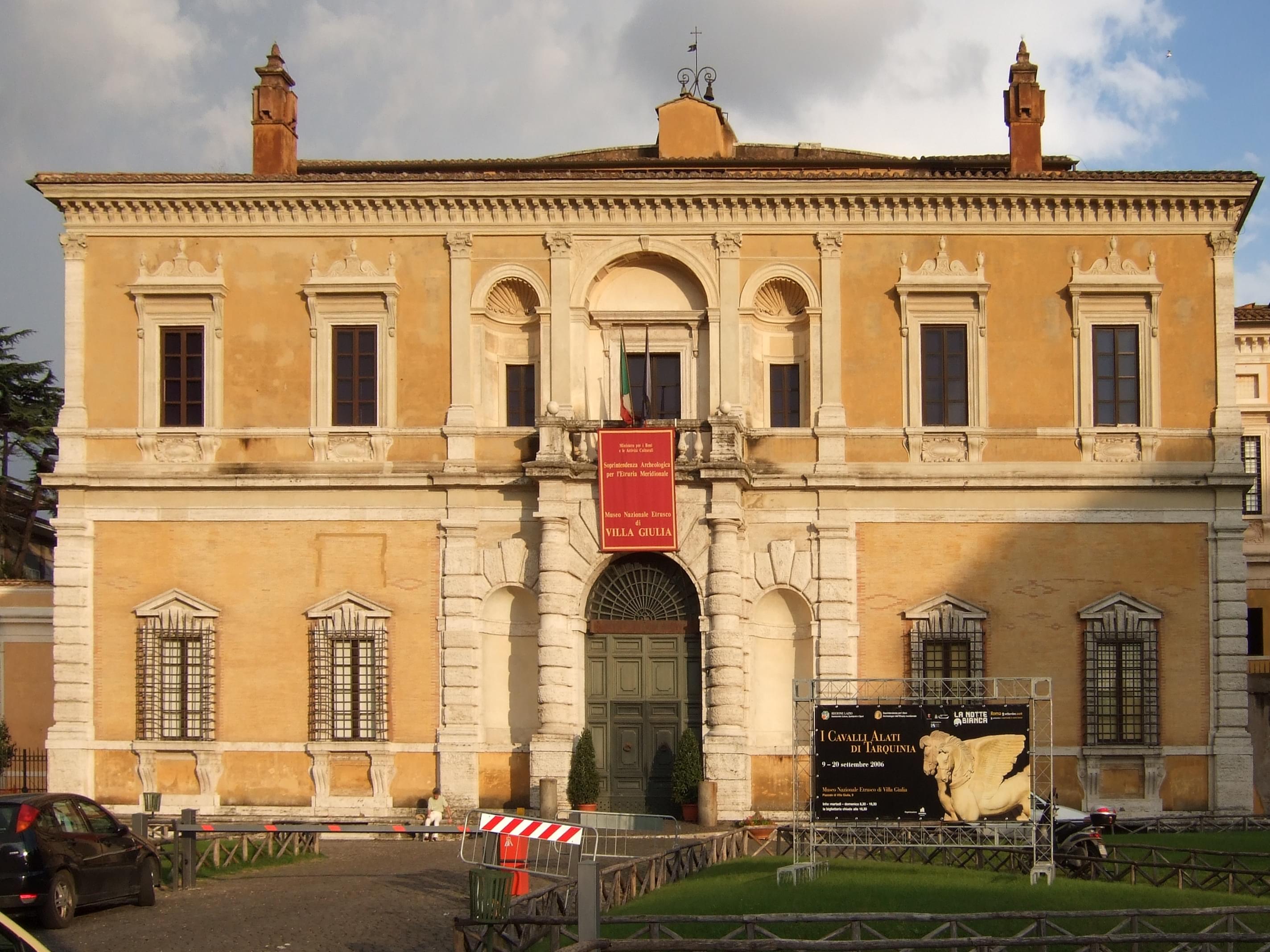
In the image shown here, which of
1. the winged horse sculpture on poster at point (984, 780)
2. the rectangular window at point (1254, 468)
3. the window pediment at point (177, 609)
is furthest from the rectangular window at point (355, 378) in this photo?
the rectangular window at point (1254, 468)

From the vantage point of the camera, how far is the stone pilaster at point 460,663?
1267 inches

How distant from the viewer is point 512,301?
34.1 metres

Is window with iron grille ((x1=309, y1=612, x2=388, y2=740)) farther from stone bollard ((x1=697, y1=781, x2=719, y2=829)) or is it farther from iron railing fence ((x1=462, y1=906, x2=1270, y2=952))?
iron railing fence ((x1=462, y1=906, x2=1270, y2=952))

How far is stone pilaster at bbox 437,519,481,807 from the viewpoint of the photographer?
32188 mm

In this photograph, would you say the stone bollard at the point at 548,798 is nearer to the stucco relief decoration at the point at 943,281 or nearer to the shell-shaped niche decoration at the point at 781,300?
the shell-shaped niche decoration at the point at 781,300

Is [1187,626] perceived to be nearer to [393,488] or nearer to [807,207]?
[807,207]

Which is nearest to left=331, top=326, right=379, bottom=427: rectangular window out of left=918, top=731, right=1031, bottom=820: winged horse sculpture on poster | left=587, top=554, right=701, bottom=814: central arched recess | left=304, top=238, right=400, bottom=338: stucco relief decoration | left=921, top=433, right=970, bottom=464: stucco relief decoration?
left=304, top=238, right=400, bottom=338: stucco relief decoration

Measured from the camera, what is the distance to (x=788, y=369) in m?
33.9

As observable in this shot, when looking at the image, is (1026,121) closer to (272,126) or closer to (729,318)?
(729,318)

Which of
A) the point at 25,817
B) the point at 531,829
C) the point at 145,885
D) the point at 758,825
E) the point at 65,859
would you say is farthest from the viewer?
the point at 758,825

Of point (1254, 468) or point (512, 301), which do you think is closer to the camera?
point (512, 301)

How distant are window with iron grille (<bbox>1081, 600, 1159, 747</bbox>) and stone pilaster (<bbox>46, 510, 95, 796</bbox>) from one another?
61.4 feet

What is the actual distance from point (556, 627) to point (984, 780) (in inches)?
446

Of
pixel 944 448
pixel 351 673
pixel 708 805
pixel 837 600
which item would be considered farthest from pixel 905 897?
pixel 351 673
